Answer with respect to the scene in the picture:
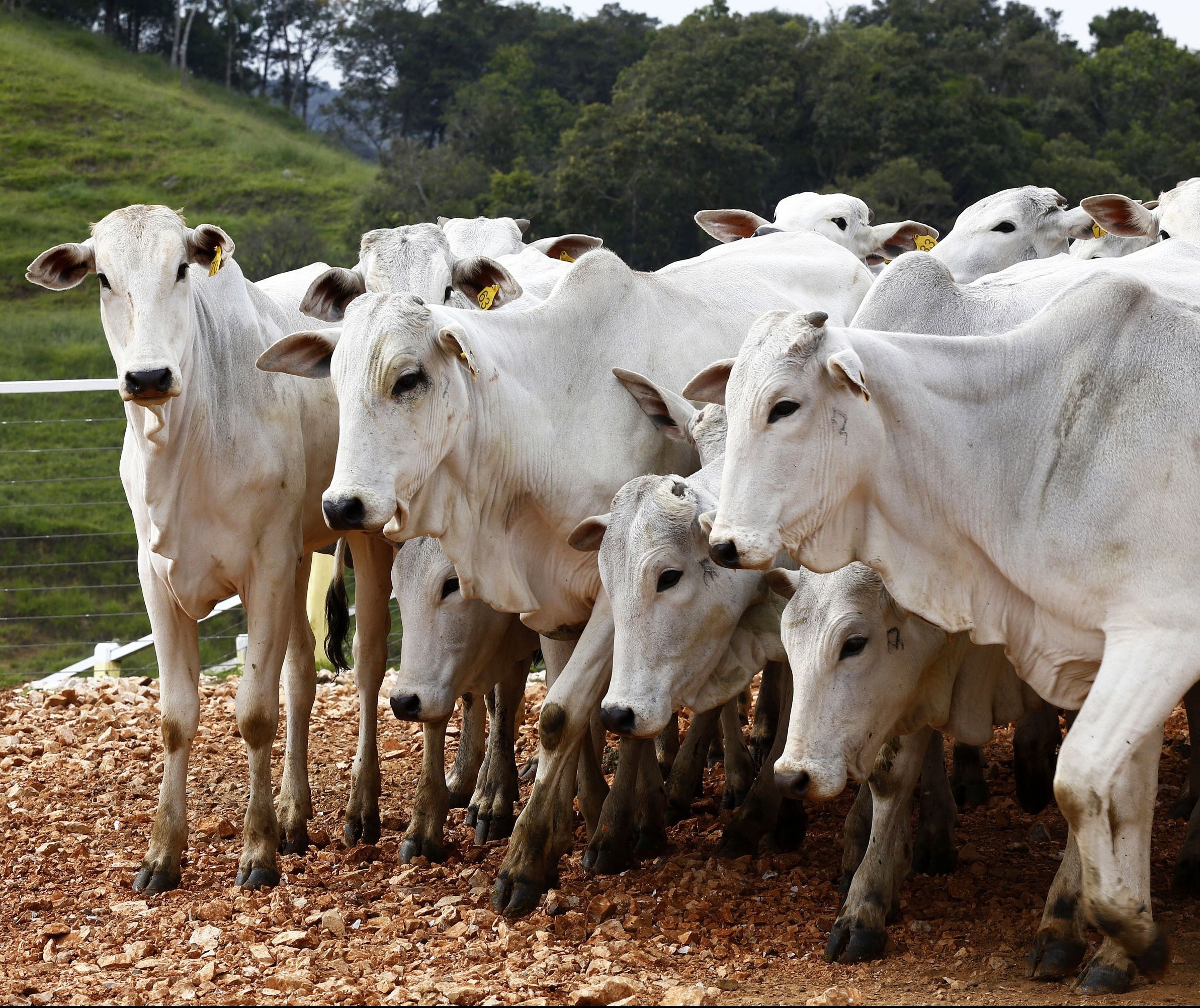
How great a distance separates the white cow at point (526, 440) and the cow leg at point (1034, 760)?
5.39 feet

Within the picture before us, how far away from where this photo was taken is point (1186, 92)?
32250 mm

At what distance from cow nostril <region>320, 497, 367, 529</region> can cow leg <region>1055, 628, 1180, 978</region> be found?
198 cm

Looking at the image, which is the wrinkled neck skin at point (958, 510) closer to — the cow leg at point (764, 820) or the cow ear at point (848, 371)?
the cow ear at point (848, 371)

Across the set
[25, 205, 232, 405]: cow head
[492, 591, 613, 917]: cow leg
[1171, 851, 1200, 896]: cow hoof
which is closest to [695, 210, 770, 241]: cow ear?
[25, 205, 232, 405]: cow head

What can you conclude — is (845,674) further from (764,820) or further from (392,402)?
(392,402)

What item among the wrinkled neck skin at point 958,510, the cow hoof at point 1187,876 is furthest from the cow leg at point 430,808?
the cow hoof at point 1187,876

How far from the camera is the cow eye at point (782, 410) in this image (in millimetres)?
3674

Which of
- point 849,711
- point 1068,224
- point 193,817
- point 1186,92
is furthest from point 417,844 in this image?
point 1186,92

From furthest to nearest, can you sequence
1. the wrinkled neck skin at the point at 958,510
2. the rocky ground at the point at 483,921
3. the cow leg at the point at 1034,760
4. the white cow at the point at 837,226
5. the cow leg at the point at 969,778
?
1. the white cow at the point at 837,226
2. the cow leg at the point at 969,778
3. the cow leg at the point at 1034,760
4. the rocky ground at the point at 483,921
5. the wrinkled neck skin at the point at 958,510

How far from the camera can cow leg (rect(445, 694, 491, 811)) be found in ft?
20.0

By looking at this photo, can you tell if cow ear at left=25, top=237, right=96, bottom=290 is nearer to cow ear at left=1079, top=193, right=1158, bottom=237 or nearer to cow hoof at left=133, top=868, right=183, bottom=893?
cow hoof at left=133, top=868, right=183, bottom=893

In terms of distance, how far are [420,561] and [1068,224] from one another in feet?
11.8

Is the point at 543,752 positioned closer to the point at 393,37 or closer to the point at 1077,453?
the point at 1077,453

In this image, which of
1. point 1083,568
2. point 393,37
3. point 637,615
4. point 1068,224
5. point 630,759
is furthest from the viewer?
point 393,37
